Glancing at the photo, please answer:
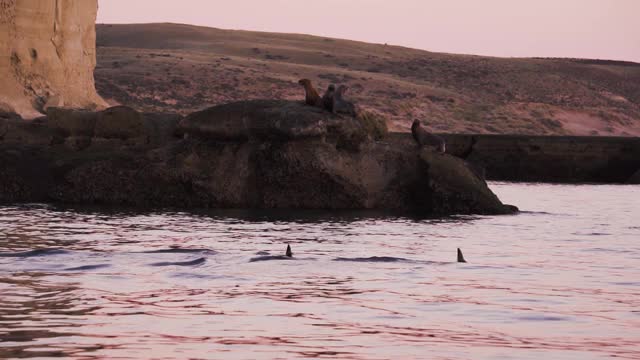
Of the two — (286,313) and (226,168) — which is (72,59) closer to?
(226,168)

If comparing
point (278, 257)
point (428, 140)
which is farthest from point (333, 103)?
point (278, 257)

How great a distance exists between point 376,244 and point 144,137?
10952mm

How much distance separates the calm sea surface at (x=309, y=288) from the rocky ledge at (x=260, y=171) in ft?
6.69

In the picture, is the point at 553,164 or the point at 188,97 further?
the point at 188,97

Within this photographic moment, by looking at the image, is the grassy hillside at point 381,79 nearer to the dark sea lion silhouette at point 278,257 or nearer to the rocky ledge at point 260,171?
the rocky ledge at point 260,171

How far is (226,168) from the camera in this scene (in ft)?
92.8

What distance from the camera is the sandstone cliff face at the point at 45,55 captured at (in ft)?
153

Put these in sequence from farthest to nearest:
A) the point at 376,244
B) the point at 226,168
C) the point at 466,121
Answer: the point at 466,121 < the point at 226,168 < the point at 376,244

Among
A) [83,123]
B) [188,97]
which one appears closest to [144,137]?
[83,123]

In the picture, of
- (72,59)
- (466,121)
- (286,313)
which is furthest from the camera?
(466,121)

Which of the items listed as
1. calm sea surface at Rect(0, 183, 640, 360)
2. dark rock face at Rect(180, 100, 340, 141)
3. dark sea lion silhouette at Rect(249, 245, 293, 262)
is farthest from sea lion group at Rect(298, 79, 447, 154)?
dark sea lion silhouette at Rect(249, 245, 293, 262)

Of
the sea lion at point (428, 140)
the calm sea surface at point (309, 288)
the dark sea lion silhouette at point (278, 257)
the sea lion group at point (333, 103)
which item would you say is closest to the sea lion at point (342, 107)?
the sea lion group at point (333, 103)

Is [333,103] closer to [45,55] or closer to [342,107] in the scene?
[342,107]

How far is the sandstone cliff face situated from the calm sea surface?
2126 cm
